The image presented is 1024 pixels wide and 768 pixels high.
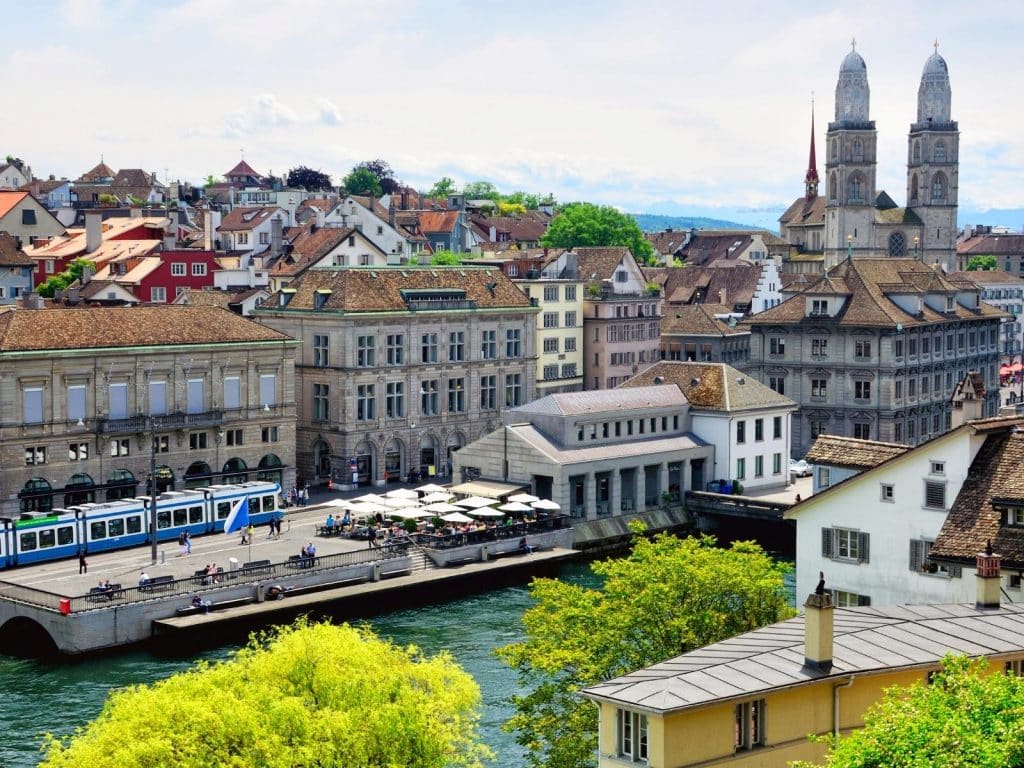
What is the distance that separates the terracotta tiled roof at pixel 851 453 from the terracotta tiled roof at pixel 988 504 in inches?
381

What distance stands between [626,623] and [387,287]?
66.8m

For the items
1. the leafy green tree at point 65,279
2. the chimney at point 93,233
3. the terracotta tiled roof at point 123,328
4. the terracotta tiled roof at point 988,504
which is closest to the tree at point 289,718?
the terracotta tiled roof at point 988,504

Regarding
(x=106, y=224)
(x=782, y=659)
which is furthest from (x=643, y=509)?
(x=106, y=224)

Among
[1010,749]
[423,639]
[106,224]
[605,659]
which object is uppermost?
[106,224]

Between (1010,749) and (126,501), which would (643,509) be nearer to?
(126,501)

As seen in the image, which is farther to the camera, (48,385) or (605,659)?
(48,385)

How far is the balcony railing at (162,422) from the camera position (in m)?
92.0

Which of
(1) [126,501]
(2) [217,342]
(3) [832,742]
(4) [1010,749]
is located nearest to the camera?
(4) [1010,749]

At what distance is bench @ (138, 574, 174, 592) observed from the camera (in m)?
72.0

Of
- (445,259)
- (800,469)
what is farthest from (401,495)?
(445,259)

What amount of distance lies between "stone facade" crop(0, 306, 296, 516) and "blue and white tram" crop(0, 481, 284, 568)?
13.5 ft

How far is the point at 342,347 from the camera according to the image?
108 metres

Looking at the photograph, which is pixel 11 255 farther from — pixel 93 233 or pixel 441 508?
pixel 441 508

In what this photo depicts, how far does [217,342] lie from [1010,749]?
76831 millimetres
